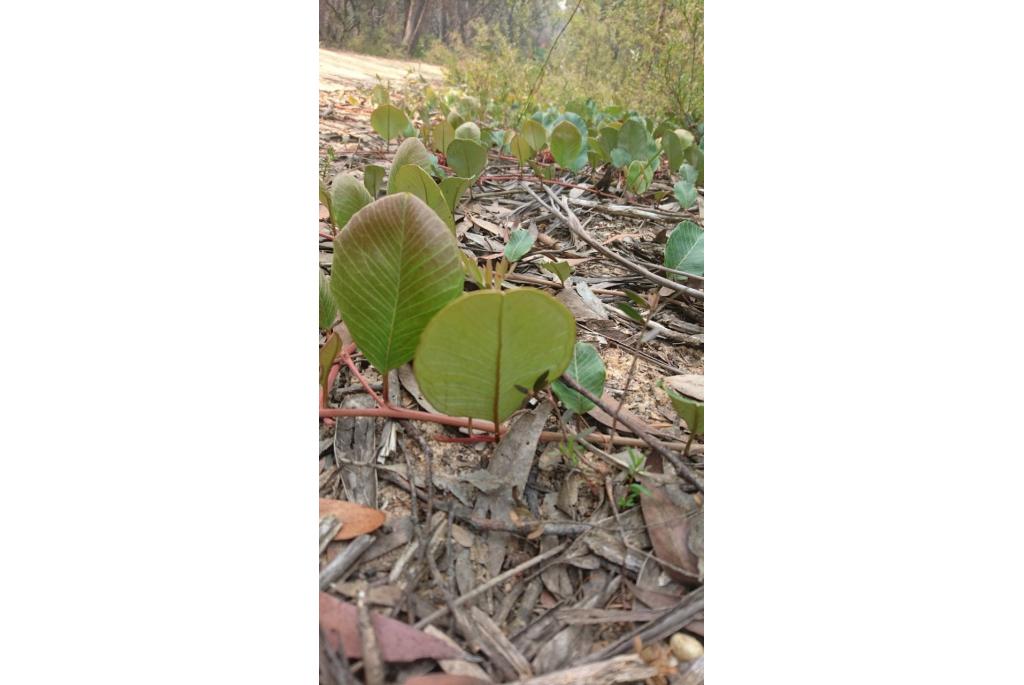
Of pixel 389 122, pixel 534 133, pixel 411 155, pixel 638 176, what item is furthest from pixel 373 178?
pixel 638 176

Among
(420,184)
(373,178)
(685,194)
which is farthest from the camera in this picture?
(685,194)

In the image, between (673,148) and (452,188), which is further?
(673,148)

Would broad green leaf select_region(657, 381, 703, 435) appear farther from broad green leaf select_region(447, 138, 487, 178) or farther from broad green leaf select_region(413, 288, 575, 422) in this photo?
broad green leaf select_region(447, 138, 487, 178)

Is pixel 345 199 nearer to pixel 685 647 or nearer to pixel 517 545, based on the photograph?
pixel 517 545

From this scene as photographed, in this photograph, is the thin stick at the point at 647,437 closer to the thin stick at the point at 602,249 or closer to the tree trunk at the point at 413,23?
the thin stick at the point at 602,249

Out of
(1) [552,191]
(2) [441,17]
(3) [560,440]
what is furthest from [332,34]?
(3) [560,440]

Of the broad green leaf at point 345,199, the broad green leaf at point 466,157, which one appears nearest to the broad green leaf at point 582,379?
the broad green leaf at point 345,199

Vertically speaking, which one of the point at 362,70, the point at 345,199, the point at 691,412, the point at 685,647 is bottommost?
the point at 685,647
